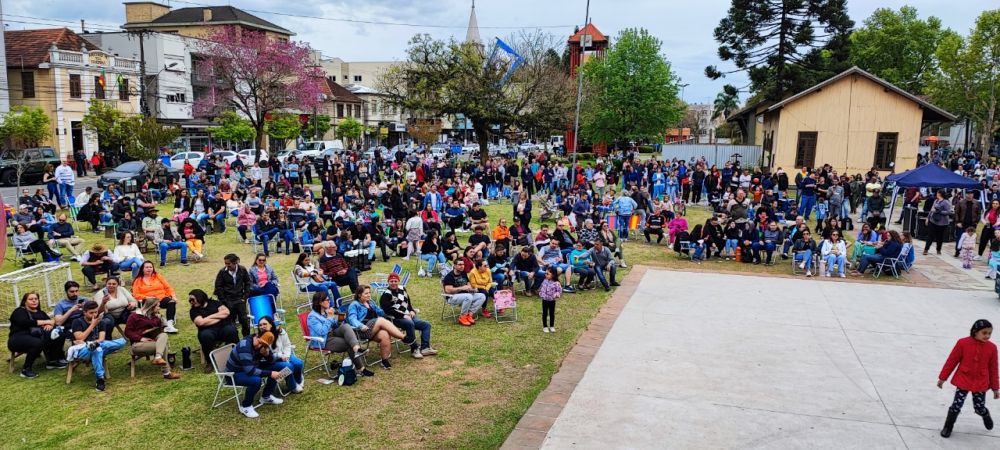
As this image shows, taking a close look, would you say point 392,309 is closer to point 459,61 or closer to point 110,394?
point 110,394

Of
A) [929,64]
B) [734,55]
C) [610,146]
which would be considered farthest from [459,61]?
[929,64]

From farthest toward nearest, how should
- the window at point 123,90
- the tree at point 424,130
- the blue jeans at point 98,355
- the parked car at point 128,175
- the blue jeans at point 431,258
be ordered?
1. the tree at point 424,130
2. the window at point 123,90
3. the parked car at point 128,175
4. the blue jeans at point 431,258
5. the blue jeans at point 98,355

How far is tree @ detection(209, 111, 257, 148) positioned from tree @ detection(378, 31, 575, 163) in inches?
699

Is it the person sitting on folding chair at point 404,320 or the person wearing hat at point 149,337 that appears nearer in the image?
the person wearing hat at point 149,337

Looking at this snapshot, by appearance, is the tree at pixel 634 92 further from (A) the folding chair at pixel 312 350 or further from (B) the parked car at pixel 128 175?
(A) the folding chair at pixel 312 350

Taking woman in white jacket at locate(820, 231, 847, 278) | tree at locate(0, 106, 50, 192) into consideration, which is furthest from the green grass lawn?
tree at locate(0, 106, 50, 192)

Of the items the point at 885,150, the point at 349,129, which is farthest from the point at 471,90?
the point at 349,129

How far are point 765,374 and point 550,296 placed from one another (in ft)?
10.9

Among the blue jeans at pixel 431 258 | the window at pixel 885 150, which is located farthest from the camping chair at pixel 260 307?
the window at pixel 885 150

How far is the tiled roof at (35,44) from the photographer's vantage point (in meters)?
41.6

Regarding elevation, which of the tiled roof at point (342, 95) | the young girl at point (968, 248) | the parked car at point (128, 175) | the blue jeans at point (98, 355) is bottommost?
the blue jeans at point (98, 355)

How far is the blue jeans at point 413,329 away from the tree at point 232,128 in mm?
44228

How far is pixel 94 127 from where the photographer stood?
3822 cm

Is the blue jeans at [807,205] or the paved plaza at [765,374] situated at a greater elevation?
the blue jeans at [807,205]
